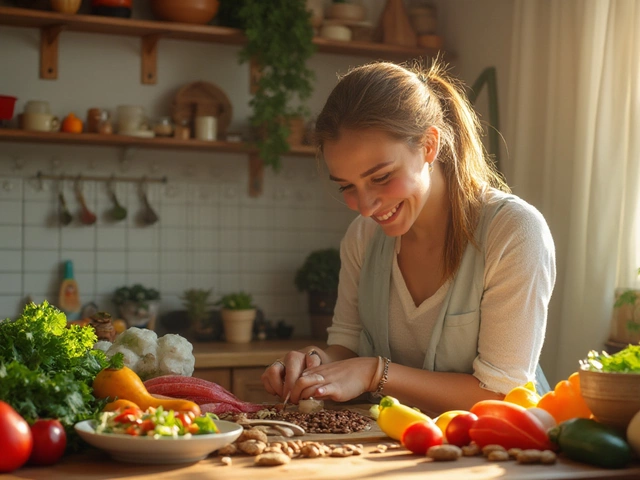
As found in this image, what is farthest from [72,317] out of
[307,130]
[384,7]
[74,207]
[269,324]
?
[384,7]

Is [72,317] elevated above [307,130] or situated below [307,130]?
below

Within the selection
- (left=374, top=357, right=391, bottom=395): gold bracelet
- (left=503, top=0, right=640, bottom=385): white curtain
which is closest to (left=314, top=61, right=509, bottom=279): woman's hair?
(left=374, top=357, right=391, bottom=395): gold bracelet

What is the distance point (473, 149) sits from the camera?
2014 mm

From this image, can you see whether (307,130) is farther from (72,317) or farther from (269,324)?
(72,317)

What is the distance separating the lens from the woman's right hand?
70.1 inches

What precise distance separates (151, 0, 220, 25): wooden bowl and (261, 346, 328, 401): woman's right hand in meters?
2.29

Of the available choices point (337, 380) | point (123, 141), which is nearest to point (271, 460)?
point (337, 380)

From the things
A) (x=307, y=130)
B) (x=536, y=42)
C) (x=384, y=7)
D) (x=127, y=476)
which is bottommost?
(x=127, y=476)

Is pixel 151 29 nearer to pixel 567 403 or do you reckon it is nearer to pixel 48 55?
pixel 48 55

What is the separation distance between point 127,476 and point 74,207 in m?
2.88

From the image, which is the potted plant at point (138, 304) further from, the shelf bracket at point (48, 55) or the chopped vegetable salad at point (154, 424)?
the chopped vegetable salad at point (154, 424)

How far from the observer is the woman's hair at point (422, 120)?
177 cm

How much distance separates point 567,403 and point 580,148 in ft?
6.29

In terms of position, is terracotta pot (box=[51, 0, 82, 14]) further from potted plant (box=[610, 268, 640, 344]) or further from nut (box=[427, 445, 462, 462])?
nut (box=[427, 445, 462, 462])
